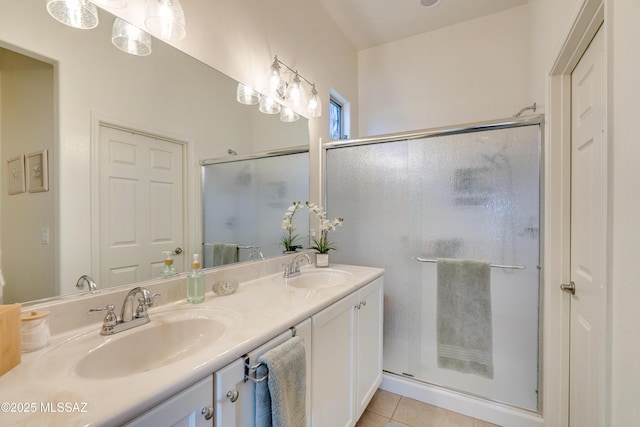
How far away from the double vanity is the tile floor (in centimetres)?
26

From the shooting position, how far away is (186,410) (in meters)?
0.65

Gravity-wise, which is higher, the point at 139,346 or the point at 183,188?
the point at 183,188

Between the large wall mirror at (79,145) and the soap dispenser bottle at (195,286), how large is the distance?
0.39 ft

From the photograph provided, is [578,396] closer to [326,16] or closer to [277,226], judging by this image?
[277,226]

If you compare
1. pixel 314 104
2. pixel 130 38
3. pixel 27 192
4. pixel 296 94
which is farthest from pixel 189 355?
pixel 314 104

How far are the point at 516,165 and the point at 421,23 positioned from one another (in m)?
1.69

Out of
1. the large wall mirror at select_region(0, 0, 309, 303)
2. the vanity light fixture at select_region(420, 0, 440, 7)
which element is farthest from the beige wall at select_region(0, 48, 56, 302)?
the vanity light fixture at select_region(420, 0, 440, 7)

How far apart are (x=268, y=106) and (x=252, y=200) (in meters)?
0.62

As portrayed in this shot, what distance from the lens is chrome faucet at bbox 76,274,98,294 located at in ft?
3.04

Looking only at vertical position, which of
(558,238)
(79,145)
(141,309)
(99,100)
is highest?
(99,100)

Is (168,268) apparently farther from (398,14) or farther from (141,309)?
(398,14)

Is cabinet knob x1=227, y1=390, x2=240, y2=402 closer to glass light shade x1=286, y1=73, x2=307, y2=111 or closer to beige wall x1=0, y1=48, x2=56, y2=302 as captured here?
beige wall x1=0, y1=48, x2=56, y2=302

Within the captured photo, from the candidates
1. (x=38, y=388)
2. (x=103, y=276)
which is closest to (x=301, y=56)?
(x=103, y=276)

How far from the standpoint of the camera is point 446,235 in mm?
1837
